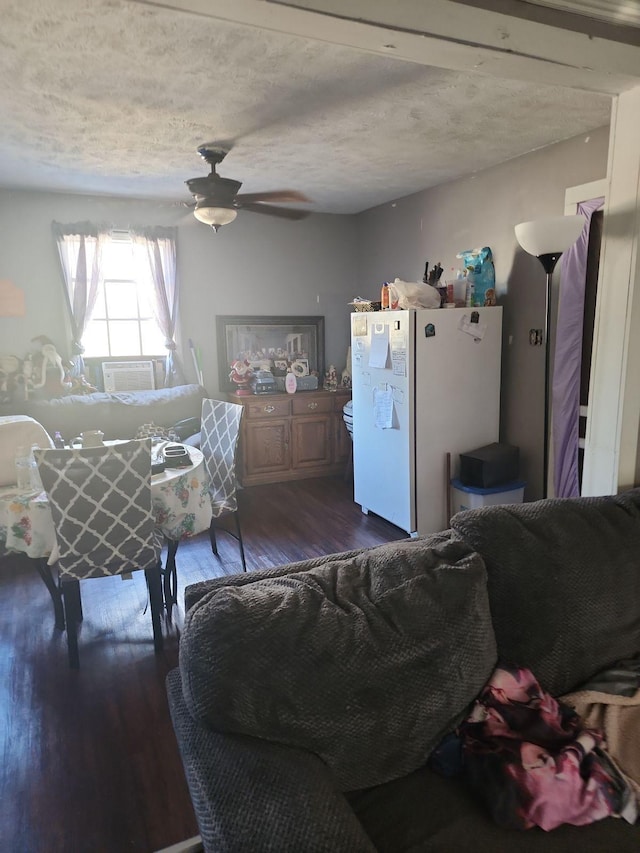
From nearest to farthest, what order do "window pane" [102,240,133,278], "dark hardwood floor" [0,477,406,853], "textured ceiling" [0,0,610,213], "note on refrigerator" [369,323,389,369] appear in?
"dark hardwood floor" [0,477,406,853]
"textured ceiling" [0,0,610,213]
"note on refrigerator" [369,323,389,369]
"window pane" [102,240,133,278]

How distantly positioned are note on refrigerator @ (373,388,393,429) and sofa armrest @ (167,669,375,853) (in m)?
2.67

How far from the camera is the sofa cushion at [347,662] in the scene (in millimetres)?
1154

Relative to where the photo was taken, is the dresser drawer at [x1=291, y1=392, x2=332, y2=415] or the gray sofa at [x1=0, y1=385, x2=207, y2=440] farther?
the dresser drawer at [x1=291, y1=392, x2=332, y2=415]

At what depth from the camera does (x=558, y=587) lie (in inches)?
59.8

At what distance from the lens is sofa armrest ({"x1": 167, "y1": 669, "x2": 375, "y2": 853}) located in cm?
94

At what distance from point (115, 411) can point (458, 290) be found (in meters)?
2.83

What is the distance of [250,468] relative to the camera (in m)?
4.89

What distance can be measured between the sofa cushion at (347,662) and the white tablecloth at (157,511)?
126cm

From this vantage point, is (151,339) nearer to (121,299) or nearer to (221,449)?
(121,299)

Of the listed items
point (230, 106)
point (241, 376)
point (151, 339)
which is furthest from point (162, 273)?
point (230, 106)

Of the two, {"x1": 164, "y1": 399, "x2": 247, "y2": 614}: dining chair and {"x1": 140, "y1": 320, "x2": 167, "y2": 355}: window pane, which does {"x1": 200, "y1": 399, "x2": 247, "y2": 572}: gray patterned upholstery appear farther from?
{"x1": 140, "y1": 320, "x2": 167, "y2": 355}: window pane

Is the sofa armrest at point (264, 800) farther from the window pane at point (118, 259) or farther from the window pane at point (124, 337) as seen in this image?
the window pane at point (118, 259)

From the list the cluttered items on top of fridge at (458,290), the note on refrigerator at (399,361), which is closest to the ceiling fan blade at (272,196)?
the cluttered items on top of fridge at (458,290)

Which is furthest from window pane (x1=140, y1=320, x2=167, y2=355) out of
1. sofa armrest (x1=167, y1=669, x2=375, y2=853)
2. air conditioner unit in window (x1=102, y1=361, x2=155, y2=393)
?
sofa armrest (x1=167, y1=669, x2=375, y2=853)
